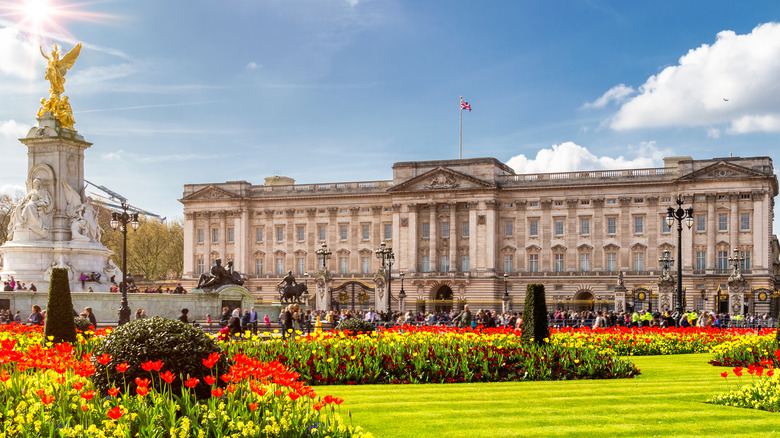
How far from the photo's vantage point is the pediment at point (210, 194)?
291 feet

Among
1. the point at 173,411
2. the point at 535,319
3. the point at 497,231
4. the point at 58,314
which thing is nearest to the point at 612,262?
the point at 497,231

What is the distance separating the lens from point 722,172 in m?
74.3

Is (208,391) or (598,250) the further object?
(598,250)

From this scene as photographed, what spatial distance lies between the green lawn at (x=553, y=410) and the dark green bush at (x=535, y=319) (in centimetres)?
264

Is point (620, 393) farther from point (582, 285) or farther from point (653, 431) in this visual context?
point (582, 285)

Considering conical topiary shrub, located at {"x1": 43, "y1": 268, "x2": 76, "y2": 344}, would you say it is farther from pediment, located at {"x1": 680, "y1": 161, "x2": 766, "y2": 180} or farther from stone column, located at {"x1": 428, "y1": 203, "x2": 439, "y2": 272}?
pediment, located at {"x1": 680, "y1": 161, "x2": 766, "y2": 180}

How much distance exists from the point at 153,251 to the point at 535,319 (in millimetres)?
87578

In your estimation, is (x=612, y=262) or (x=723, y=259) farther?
(x=612, y=262)

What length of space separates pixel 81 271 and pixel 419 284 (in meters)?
50.0

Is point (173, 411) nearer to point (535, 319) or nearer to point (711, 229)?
point (535, 319)

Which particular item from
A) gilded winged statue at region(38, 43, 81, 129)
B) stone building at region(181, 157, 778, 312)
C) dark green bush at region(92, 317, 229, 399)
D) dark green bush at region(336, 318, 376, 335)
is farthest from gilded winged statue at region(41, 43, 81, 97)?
stone building at region(181, 157, 778, 312)

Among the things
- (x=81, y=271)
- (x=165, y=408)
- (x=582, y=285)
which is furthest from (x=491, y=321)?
(x=582, y=285)

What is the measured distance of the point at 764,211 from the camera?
73.0 metres

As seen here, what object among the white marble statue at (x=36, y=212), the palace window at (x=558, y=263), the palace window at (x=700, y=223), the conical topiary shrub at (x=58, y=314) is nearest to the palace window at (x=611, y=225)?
the palace window at (x=558, y=263)
